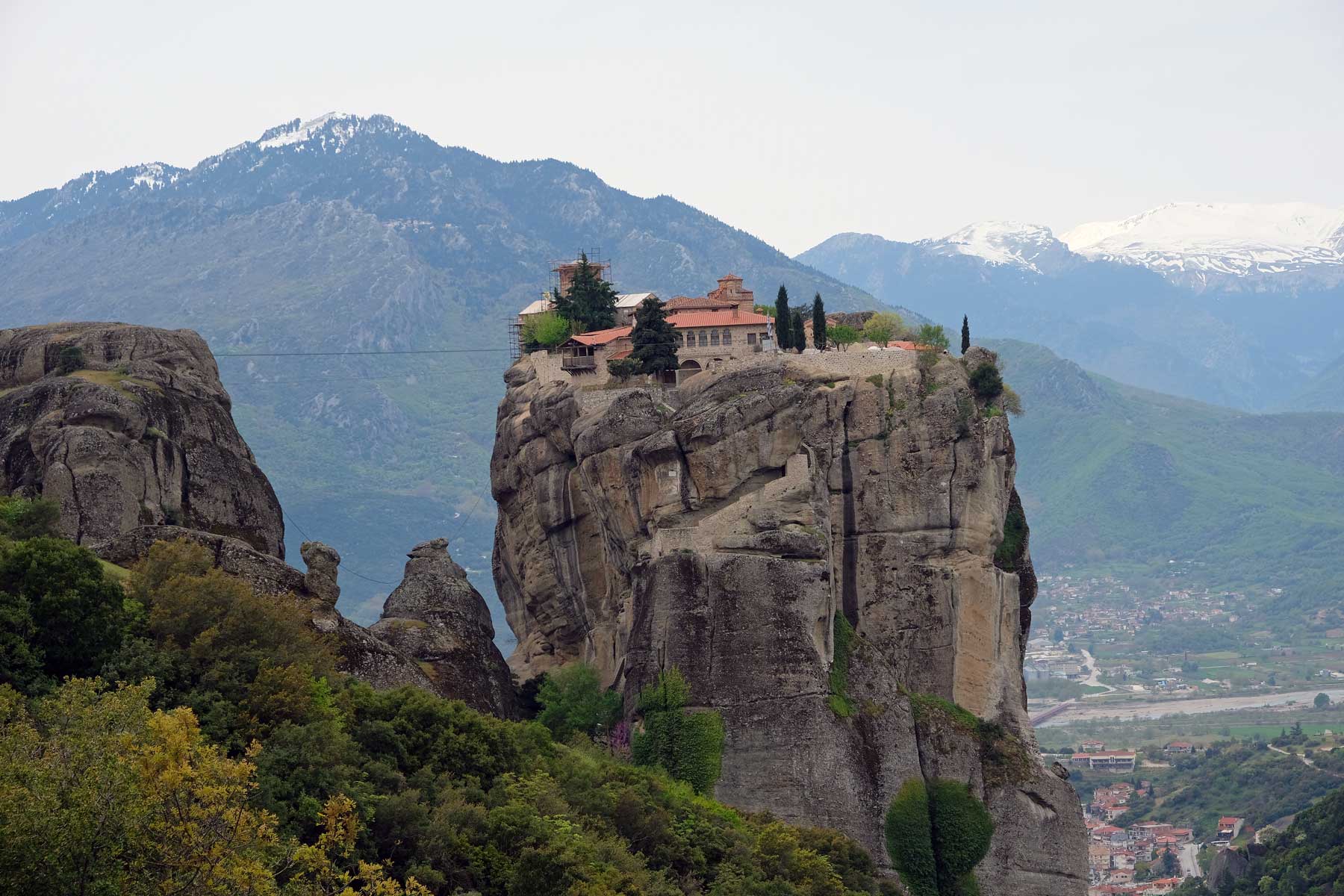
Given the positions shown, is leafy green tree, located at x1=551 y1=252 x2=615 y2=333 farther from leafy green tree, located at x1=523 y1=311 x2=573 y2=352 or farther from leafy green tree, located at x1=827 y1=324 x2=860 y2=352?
leafy green tree, located at x1=827 y1=324 x2=860 y2=352

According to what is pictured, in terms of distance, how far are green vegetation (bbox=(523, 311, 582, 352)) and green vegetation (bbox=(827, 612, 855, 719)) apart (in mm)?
24629

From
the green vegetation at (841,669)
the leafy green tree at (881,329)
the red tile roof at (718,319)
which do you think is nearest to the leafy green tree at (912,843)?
the green vegetation at (841,669)

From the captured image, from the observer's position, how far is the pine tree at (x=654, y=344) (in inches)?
3917

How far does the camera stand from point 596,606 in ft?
328

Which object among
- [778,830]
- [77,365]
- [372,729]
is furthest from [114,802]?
[77,365]

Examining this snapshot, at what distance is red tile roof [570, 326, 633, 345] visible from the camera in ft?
341

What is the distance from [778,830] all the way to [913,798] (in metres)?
11.5

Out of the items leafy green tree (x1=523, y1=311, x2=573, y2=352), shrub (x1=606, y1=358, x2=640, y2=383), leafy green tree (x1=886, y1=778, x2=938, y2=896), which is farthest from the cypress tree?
leafy green tree (x1=886, y1=778, x2=938, y2=896)

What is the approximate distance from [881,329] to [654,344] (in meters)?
14.1

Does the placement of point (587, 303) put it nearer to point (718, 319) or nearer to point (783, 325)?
point (718, 319)

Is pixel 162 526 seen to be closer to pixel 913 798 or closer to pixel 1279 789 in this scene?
pixel 913 798

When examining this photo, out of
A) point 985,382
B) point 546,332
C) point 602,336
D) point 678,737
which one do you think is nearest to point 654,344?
point 602,336

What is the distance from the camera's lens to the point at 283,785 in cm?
5422

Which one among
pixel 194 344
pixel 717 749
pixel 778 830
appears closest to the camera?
pixel 778 830
